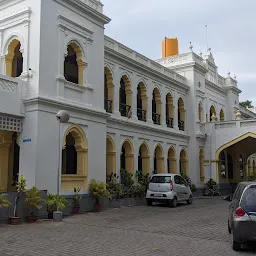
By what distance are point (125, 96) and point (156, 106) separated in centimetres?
340

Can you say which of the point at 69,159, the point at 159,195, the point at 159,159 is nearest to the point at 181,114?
the point at 159,159

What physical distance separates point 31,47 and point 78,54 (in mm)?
2550

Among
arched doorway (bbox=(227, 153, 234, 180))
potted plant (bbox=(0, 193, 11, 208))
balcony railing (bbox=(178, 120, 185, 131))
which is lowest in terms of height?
potted plant (bbox=(0, 193, 11, 208))

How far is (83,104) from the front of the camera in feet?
52.1

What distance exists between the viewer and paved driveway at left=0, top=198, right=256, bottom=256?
25.7 ft

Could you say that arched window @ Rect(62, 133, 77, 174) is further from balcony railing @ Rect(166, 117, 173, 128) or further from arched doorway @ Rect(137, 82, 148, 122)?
balcony railing @ Rect(166, 117, 173, 128)

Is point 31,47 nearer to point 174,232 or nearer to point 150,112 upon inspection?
point 174,232

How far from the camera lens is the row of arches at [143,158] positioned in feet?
62.5

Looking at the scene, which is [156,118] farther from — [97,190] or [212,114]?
[97,190]

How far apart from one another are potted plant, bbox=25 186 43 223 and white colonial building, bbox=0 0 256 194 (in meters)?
0.86

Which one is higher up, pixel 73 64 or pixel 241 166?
pixel 73 64

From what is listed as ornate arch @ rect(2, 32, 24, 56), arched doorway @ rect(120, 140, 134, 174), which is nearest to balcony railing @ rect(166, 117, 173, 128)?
arched doorway @ rect(120, 140, 134, 174)

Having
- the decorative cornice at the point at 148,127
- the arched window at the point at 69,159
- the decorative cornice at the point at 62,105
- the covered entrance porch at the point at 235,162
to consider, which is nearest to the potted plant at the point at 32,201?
the decorative cornice at the point at 62,105

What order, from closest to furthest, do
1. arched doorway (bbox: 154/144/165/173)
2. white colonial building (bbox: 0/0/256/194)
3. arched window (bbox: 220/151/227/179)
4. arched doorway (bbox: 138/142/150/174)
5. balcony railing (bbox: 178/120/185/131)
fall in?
white colonial building (bbox: 0/0/256/194) < arched doorway (bbox: 138/142/150/174) < arched doorway (bbox: 154/144/165/173) < balcony railing (bbox: 178/120/185/131) < arched window (bbox: 220/151/227/179)
